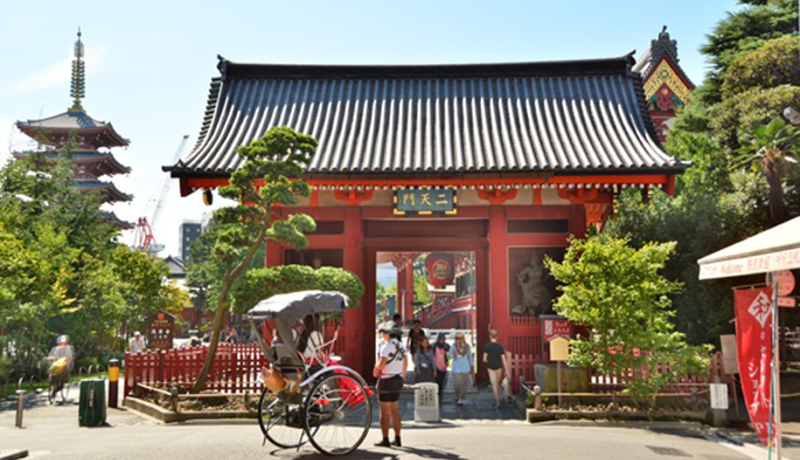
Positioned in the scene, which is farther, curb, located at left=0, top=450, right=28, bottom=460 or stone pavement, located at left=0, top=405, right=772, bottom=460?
curb, located at left=0, top=450, right=28, bottom=460

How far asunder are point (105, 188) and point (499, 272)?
155 ft

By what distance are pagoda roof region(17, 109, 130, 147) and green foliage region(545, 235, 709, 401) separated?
50271 millimetres

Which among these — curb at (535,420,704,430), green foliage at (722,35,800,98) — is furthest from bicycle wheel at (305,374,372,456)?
green foliage at (722,35,800,98)

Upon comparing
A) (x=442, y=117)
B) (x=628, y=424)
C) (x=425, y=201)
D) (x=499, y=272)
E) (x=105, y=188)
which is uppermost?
(x=105, y=188)

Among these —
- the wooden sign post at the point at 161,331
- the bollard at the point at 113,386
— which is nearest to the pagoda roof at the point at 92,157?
the wooden sign post at the point at 161,331

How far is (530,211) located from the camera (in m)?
18.6

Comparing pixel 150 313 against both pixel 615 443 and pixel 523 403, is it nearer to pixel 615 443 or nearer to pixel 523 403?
pixel 523 403

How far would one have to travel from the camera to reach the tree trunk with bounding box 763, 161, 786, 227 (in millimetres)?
17516

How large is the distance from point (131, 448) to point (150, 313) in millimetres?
29173

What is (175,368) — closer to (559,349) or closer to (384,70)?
(559,349)

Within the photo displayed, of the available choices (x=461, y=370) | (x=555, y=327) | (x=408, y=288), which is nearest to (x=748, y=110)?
(x=555, y=327)

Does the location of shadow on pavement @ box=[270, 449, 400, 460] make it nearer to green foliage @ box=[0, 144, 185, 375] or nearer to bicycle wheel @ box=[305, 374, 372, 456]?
bicycle wheel @ box=[305, 374, 372, 456]

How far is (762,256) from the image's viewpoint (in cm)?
712

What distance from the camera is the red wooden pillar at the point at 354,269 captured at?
18.2 m
